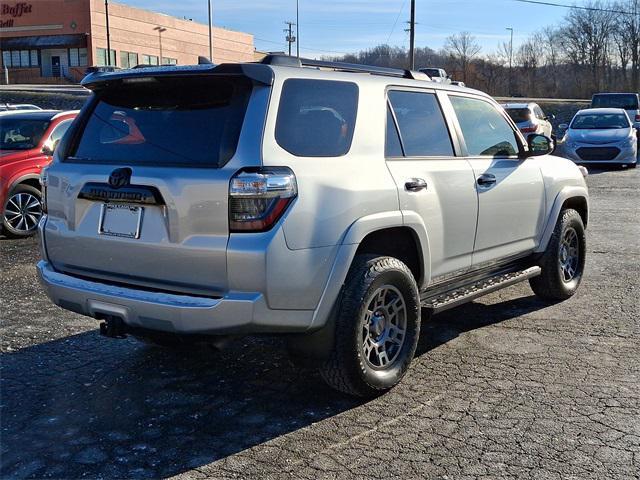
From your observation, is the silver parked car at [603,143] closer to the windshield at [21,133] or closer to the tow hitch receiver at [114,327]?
the windshield at [21,133]

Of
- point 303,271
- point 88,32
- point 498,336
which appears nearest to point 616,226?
point 498,336

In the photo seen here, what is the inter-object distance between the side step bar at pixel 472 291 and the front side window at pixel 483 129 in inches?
37.4

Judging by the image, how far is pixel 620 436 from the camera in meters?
3.86

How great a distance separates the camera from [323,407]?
4277 mm

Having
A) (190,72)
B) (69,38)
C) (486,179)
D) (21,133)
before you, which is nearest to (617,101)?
(21,133)

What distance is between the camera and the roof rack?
411cm

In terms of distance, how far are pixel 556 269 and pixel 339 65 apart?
9.48 ft

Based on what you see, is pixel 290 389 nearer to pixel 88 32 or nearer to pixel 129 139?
pixel 129 139

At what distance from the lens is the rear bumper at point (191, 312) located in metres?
3.69

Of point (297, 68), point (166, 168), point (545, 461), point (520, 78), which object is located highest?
point (520, 78)

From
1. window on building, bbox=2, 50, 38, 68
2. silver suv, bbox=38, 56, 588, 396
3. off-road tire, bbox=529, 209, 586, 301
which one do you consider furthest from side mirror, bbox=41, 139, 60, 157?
window on building, bbox=2, 50, 38, 68

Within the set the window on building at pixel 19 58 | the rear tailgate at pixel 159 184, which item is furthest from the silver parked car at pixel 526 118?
the window on building at pixel 19 58

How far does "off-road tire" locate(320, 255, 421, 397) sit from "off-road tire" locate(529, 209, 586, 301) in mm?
2270

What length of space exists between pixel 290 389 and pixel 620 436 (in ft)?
6.20
